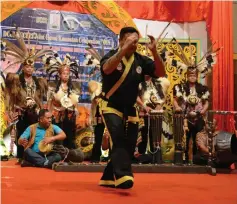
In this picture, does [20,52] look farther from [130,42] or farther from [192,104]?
[130,42]

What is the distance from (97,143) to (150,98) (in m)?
0.92

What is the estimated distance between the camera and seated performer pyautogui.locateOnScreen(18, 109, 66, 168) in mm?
5094

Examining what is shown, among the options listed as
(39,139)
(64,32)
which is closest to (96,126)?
(39,139)

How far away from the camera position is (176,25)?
7.38 meters

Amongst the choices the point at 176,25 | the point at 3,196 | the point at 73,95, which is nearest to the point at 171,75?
the point at 176,25

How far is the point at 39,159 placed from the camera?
507 cm

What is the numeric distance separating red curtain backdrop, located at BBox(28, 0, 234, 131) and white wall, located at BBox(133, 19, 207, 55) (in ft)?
0.28

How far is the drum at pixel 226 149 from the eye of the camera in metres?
5.12

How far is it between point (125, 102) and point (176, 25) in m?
4.51

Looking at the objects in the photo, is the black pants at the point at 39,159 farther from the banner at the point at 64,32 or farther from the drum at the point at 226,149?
the drum at the point at 226,149

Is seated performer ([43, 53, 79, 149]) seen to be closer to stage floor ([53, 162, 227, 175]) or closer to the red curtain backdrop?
stage floor ([53, 162, 227, 175])

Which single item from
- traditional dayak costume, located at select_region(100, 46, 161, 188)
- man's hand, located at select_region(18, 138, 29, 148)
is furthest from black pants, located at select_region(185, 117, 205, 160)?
traditional dayak costume, located at select_region(100, 46, 161, 188)

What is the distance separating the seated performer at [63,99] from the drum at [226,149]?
1.86 metres

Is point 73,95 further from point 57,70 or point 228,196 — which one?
point 228,196
